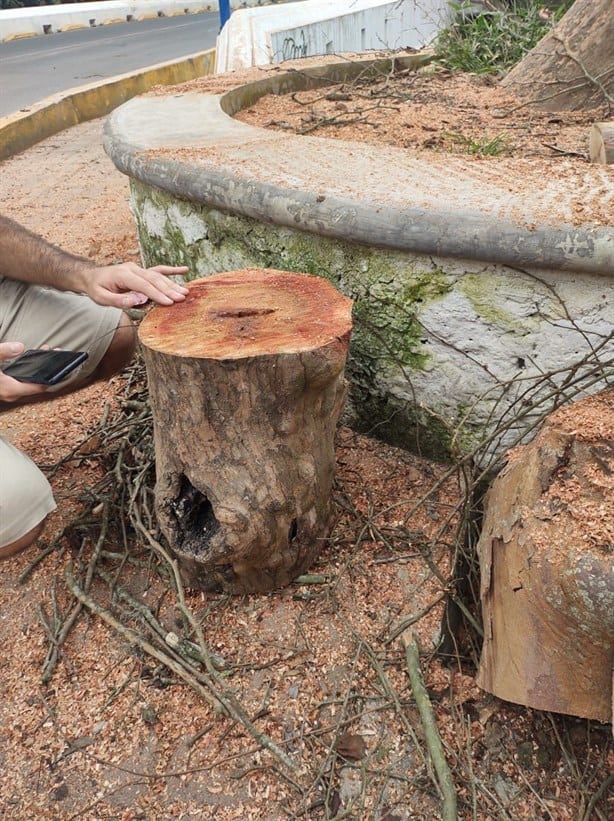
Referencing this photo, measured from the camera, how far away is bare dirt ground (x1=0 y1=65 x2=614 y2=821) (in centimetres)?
147

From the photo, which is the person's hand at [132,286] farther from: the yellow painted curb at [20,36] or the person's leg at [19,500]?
the yellow painted curb at [20,36]

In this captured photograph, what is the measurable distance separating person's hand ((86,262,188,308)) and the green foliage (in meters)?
3.84

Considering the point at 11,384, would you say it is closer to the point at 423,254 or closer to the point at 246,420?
the point at 246,420

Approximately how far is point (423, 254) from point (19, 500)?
1319 mm

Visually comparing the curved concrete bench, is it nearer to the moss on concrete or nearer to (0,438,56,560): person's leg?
the moss on concrete

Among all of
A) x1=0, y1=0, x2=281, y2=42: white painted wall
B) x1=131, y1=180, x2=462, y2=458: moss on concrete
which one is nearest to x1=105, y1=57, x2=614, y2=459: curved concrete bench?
x1=131, y1=180, x2=462, y2=458: moss on concrete

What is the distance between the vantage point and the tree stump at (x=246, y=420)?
1.60 meters


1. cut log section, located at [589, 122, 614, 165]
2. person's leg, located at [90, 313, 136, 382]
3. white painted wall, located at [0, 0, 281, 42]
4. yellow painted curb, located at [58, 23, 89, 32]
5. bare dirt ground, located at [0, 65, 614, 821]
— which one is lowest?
bare dirt ground, located at [0, 65, 614, 821]

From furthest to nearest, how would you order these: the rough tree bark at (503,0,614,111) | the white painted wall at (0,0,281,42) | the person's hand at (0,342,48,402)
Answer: the white painted wall at (0,0,281,42) → the rough tree bark at (503,0,614,111) → the person's hand at (0,342,48,402)

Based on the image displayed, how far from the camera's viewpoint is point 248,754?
1.55 metres

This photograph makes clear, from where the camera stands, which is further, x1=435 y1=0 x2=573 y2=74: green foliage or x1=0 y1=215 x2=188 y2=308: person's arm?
x1=435 y1=0 x2=573 y2=74: green foliage

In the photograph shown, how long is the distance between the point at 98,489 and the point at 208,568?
2.01 feet

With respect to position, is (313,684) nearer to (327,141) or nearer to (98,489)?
(98,489)

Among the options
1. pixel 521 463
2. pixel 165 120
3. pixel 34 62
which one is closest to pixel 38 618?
pixel 521 463
